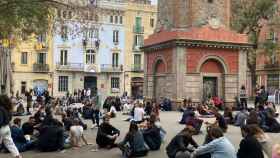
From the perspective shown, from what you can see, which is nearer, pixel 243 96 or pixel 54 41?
pixel 243 96

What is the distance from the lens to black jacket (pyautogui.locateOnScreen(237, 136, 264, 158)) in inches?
363

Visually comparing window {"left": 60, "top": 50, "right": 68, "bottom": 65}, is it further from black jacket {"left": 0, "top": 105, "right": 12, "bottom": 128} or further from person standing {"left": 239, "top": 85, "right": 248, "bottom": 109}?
black jacket {"left": 0, "top": 105, "right": 12, "bottom": 128}

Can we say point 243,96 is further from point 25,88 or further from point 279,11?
point 25,88

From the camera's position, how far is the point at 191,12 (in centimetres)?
3450

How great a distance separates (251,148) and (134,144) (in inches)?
198

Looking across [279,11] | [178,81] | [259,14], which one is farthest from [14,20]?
[279,11]

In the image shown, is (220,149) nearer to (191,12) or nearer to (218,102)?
(218,102)

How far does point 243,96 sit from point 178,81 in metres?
4.84

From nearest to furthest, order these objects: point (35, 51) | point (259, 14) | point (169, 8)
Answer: point (169, 8) < point (259, 14) < point (35, 51)

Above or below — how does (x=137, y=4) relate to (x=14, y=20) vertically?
above

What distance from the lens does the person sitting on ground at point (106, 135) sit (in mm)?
15250

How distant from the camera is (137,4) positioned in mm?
68875

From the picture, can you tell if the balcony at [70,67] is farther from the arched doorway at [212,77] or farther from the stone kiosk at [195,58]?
the arched doorway at [212,77]

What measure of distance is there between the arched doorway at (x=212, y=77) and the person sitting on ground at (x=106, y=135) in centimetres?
1974
